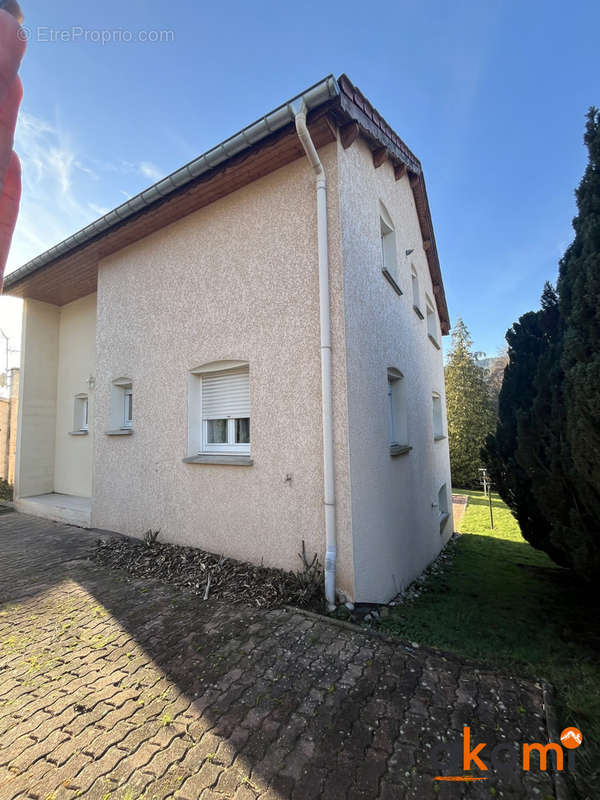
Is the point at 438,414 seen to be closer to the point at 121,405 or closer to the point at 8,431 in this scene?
the point at 121,405

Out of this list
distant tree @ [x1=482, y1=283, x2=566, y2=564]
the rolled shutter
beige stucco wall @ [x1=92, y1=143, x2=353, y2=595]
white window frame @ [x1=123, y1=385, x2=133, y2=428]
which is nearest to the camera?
beige stucco wall @ [x1=92, y1=143, x2=353, y2=595]

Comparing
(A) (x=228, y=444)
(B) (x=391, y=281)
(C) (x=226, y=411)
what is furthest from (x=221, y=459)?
(B) (x=391, y=281)

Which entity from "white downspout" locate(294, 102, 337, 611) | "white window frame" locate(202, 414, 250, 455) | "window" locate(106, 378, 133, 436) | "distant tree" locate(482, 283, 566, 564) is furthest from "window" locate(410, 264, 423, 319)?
"window" locate(106, 378, 133, 436)

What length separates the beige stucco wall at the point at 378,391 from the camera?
420 cm

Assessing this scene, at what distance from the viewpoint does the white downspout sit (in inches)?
154

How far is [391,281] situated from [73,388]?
28.8ft

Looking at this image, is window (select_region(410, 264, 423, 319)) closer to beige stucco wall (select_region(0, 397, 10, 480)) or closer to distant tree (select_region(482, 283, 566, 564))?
distant tree (select_region(482, 283, 566, 564))

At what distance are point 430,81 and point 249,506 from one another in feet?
26.4

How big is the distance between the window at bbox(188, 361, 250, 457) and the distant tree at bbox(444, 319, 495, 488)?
21.2 meters

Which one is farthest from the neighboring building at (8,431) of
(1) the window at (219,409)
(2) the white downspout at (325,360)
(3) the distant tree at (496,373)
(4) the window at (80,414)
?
(3) the distant tree at (496,373)

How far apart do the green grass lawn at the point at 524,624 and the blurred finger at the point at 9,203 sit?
365cm

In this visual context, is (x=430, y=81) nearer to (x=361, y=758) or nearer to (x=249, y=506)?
(x=249, y=506)

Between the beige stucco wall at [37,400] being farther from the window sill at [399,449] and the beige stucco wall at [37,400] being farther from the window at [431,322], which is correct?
the window at [431,322]

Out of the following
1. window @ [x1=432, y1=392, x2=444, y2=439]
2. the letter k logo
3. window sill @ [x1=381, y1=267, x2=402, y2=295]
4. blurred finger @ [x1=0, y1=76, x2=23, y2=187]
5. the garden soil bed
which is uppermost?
window sill @ [x1=381, y1=267, x2=402, y2=295]
